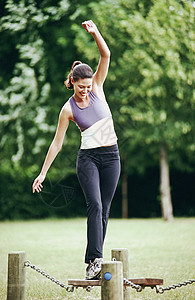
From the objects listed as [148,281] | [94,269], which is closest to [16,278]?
[94,269]

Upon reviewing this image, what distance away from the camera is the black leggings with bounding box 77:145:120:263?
5082mm

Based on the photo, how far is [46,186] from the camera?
19531 mm

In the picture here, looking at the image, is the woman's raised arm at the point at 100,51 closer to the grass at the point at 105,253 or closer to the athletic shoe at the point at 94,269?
the athletic shoe at the point at 94,269

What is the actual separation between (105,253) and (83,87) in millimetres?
5873

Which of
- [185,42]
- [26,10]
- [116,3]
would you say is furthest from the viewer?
[116,3]

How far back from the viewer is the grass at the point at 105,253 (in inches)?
259

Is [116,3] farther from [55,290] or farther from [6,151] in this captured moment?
[55,290]

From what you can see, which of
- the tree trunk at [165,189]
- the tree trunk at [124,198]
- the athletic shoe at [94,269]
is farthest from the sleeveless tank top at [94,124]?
the tree trunk at [124,198]

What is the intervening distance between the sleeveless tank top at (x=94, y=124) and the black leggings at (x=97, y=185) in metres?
0.07

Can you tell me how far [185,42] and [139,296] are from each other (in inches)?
461

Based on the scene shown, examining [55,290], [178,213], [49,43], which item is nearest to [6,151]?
[49,43]

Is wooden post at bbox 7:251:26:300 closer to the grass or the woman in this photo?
the woman

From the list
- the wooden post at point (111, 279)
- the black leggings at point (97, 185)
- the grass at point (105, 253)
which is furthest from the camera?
the grass at point (105, 253)

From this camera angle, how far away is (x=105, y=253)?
10.4m
